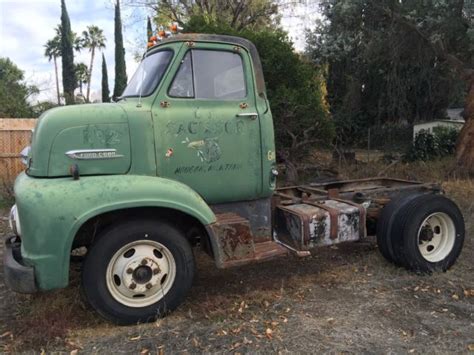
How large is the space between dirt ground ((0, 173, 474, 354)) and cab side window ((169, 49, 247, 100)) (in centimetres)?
197

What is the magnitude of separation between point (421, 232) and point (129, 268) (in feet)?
10.8

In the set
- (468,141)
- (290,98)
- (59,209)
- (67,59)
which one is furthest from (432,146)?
(67,59)

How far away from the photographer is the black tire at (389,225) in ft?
17.2

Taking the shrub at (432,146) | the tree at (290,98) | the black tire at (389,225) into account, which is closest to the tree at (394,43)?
the tree at (290,98)

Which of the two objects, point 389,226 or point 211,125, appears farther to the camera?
point 389,226

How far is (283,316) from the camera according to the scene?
Answer: 422 cm

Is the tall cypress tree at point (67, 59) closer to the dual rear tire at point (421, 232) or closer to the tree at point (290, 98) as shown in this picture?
the tree at point (290, 98)

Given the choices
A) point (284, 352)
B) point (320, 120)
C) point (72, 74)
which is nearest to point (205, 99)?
point (284, 352)

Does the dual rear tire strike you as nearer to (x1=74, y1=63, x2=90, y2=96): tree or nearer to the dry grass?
the dry grass

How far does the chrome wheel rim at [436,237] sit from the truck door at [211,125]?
209 centimetres

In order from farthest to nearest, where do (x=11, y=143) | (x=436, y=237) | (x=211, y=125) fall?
(x=11, y=143), (x=436, y=237), (x=211, y=125)

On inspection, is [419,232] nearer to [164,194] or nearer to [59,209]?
[164,194]

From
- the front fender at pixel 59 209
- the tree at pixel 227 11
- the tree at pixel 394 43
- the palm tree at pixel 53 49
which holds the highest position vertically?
the palm tree at pixel 53 49

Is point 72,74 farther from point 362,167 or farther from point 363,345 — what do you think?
point 363,345
